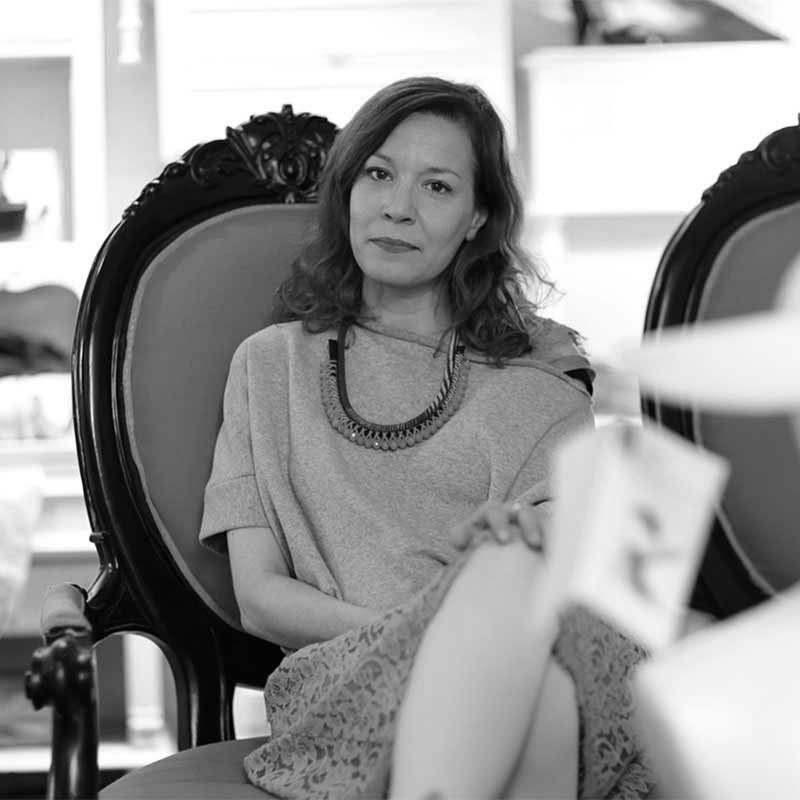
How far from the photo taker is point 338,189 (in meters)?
1.62

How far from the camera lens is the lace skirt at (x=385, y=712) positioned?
44.2 inches

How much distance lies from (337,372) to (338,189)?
208 millimetres

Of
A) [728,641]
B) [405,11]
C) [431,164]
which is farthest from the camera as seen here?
[405,11]

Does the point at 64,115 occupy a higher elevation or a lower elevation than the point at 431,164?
higher

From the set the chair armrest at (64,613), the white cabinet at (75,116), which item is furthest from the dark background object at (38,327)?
the chair armrest at (64,613)

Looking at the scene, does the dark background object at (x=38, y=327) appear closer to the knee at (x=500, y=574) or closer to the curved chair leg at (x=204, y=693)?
the curved chair leg at (x=204, y=693)


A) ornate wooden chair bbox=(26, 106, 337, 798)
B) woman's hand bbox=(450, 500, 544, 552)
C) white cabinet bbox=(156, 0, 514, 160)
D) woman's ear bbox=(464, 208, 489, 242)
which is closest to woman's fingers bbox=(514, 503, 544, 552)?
woman's hand bbox=(450, 500, 544, 552)

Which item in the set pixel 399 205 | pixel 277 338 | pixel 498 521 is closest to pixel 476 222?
pixel 399 205

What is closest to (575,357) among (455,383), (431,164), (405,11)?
(455,383)

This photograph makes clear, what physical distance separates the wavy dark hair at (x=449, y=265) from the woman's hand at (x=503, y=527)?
458 mm

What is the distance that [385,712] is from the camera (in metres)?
1.14

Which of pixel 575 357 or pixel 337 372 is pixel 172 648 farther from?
pixel 575 357

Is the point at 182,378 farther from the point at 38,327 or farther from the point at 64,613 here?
the point at 38,327

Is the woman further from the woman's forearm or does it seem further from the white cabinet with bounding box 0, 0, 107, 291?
the white cabinet with bounding box 0, 0, 107, 291
